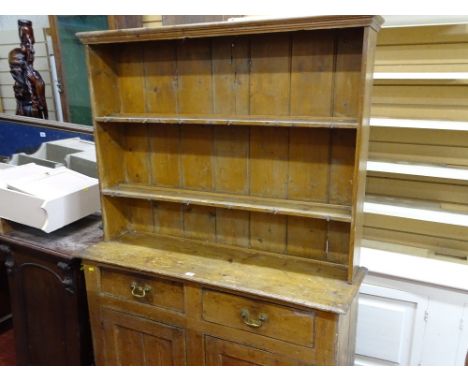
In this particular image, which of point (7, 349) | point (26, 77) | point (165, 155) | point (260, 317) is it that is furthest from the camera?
point (26, 77)

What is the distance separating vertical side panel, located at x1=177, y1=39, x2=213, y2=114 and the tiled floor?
1.87m

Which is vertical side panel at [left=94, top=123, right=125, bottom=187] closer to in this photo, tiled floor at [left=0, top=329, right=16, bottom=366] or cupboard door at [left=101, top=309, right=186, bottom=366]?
cupboard door at [left=101, top=309, right=186, bottom=366]

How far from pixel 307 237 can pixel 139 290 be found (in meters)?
0.75

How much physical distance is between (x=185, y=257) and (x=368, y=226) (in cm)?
112

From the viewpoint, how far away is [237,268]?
174cm

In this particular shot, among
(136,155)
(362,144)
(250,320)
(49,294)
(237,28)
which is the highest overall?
(237,28)

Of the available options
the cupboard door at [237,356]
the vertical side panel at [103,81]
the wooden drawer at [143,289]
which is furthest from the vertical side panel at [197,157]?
the cupboard door at [237,356]

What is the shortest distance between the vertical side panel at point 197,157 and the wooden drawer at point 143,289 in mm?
460

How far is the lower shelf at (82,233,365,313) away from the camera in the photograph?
154 centimetres

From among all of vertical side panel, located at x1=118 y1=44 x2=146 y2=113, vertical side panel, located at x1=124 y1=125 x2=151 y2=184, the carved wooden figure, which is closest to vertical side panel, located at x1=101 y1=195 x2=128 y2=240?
vertical side panel, located at x1=124 y1=125 x2=151 y2=184

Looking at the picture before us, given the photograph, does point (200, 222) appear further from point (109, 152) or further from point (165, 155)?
point (109, 152)

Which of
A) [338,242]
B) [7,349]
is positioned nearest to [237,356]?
[338,242]
